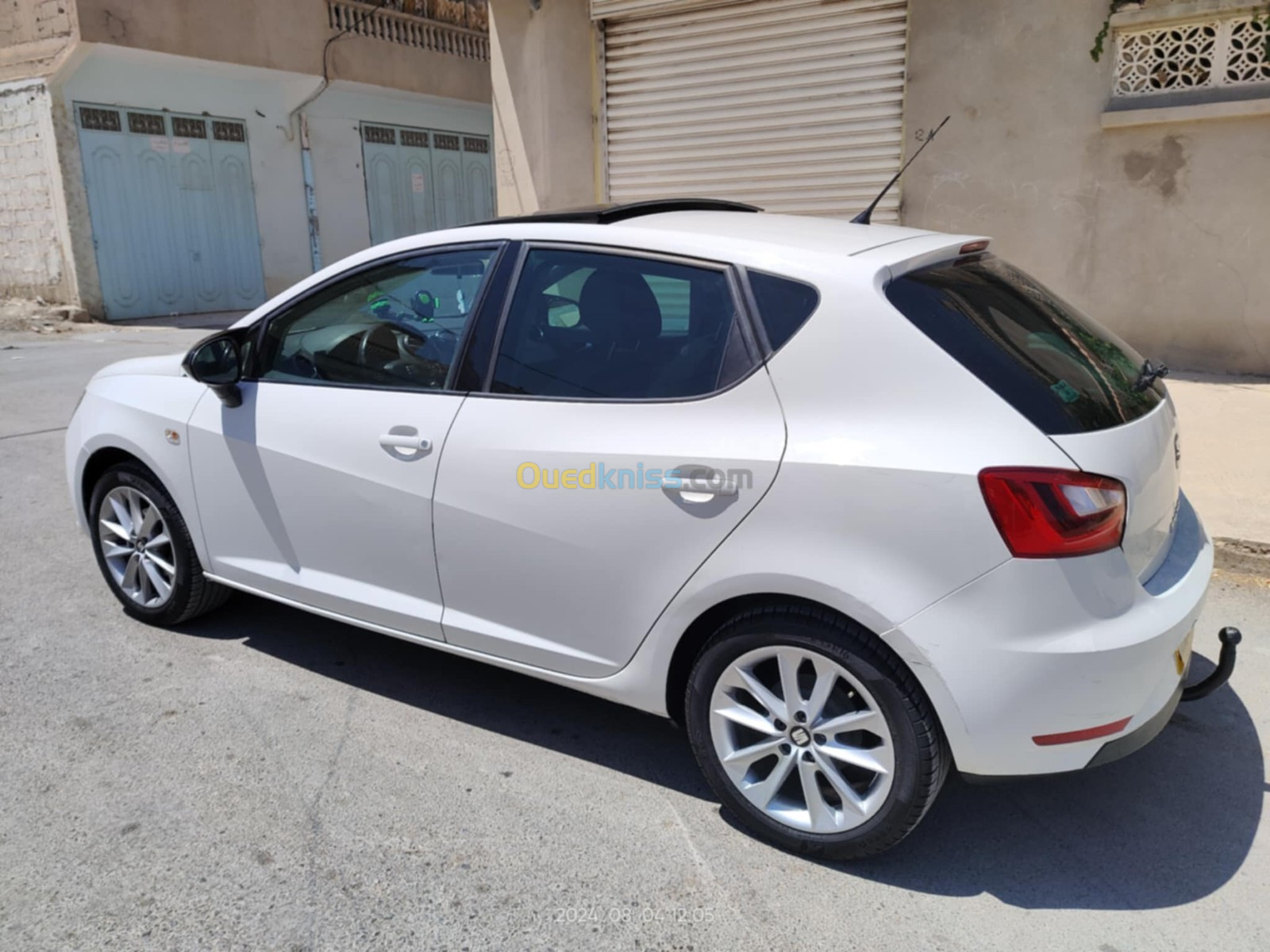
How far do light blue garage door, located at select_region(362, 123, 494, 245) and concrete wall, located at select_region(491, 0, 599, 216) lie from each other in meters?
7.88

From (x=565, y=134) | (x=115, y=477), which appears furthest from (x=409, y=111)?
(x=115, y=477)

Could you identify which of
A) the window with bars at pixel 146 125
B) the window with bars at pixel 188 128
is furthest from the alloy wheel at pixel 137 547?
the window with bars at pixel 188 128

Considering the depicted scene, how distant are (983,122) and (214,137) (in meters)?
12.4

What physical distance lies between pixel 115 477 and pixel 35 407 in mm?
5393

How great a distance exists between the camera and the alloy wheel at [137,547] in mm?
3996

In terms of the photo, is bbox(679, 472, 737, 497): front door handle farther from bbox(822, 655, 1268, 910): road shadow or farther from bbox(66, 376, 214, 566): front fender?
bbox(66, 376, 214, 566): front fender

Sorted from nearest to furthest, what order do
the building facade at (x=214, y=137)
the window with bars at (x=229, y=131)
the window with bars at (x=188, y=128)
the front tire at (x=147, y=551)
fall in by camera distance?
the front tire at (x=147, y=551) < the building facade at (x=214, y=137) < the window with bars at (x=188, y=128) < the window with bars at (x=229, y=131)

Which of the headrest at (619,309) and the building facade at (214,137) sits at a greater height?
the building facade at (214,137)

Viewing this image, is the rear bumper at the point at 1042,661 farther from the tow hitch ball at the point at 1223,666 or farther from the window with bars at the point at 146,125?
the window with bars at the point at 146,125

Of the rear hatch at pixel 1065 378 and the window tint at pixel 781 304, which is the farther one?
the window tint at pixel 781 304

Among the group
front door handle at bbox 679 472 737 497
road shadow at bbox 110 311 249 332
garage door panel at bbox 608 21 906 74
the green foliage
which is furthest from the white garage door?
road shadow at bbox 110 311 249 332

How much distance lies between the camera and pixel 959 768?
8.09ft

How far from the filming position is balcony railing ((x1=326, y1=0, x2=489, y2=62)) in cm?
1638

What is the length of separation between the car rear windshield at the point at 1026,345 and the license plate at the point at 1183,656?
60 centimetres
